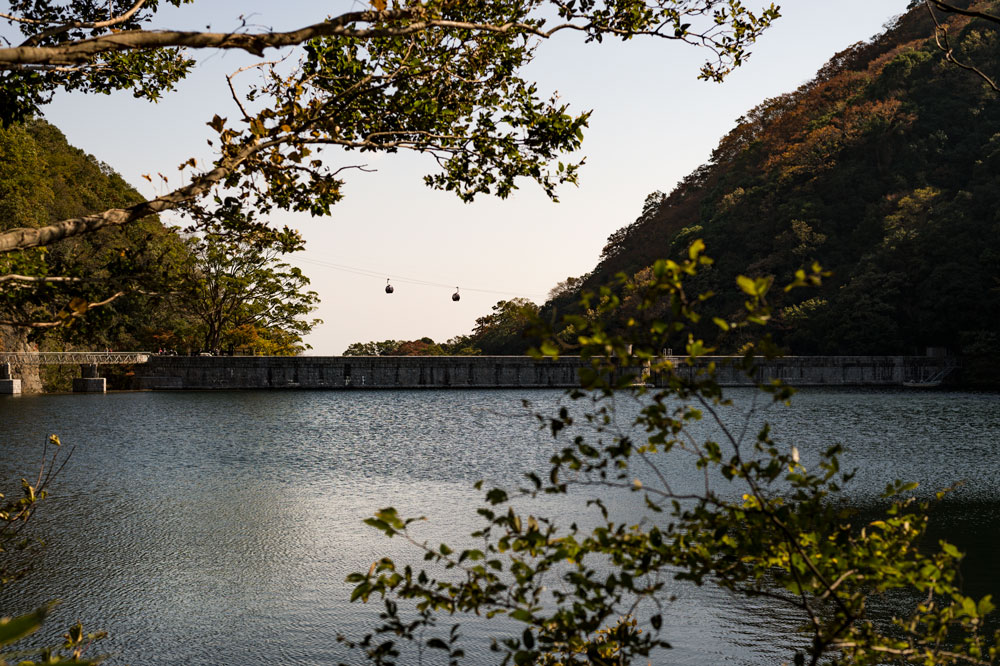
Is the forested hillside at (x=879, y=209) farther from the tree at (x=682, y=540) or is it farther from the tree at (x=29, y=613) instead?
the tree at (x=682, y=540)

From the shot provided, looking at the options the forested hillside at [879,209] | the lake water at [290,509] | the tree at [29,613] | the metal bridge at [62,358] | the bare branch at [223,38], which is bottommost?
the lake water at [290,509]

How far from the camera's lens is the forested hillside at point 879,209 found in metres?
57.5

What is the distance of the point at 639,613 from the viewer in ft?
31.8

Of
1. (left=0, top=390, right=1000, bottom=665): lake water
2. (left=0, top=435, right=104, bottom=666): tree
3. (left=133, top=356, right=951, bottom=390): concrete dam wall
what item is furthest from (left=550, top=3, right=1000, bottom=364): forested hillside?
(left=0, top=435, right=104, bottom=666): tree

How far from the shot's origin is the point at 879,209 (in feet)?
223

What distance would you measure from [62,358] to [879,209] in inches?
2516

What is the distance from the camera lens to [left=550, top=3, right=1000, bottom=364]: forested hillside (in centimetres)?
5747

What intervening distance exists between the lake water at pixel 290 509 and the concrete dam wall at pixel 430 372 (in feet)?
62.2

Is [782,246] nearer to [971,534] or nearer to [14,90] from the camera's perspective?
[971,534]

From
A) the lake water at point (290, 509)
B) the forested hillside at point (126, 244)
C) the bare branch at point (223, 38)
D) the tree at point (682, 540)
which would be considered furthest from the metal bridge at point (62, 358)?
the tree at point (682, 540)

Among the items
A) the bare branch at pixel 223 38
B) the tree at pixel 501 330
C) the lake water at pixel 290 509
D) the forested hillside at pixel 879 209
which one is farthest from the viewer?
the tree at pixel 501 330

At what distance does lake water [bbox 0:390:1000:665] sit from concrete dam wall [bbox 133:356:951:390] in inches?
747

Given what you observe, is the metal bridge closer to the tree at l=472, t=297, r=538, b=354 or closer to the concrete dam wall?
the concrete dam wall

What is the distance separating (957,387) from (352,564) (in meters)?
58.2
